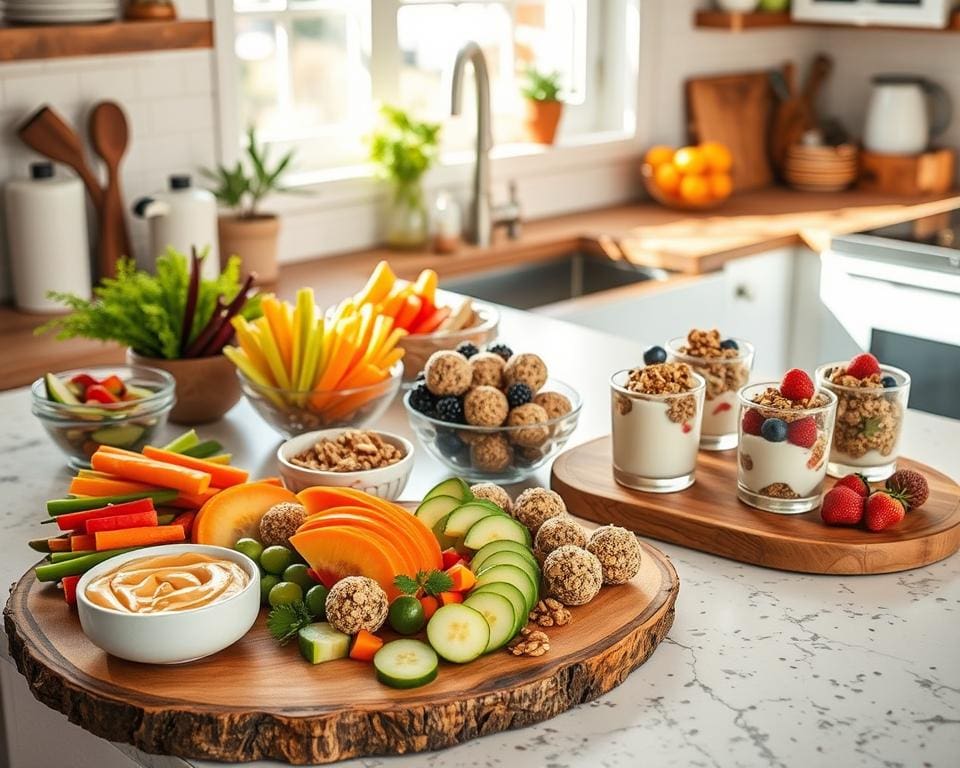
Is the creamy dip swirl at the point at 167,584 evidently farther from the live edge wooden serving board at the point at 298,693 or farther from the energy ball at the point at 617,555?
the energy ball at the point at 617,555

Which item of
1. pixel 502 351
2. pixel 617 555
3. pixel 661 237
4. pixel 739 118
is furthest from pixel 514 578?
pixel 739 118

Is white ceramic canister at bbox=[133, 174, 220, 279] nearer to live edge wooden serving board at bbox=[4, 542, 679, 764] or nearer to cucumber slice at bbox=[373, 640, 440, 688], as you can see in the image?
live edge wooden serving board at bbox=[4, 542, 679, 764]

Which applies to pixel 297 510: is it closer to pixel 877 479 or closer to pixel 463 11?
pixel 877 479

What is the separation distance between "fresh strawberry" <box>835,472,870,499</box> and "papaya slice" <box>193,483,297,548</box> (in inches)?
27.1

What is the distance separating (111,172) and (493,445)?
1.62 m

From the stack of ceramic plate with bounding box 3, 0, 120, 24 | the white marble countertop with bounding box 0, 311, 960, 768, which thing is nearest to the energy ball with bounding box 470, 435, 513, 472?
the white marble countertop with bounding box 0, 311, 960, 768

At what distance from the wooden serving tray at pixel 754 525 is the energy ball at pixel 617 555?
192mm

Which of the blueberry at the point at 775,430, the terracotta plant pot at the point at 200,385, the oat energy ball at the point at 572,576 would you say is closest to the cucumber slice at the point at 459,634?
the oat energy ball at the point at 572,576

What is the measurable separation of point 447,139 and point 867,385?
2440 mm

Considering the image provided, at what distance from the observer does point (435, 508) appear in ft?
5.03

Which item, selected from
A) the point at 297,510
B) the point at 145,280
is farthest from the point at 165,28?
the point at 297,510

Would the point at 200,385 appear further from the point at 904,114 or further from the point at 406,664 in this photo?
the point at 904,114

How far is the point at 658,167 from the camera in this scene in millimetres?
4215

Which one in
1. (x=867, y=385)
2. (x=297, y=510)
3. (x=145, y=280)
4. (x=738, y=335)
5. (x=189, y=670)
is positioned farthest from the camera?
(x=738, y=335)
